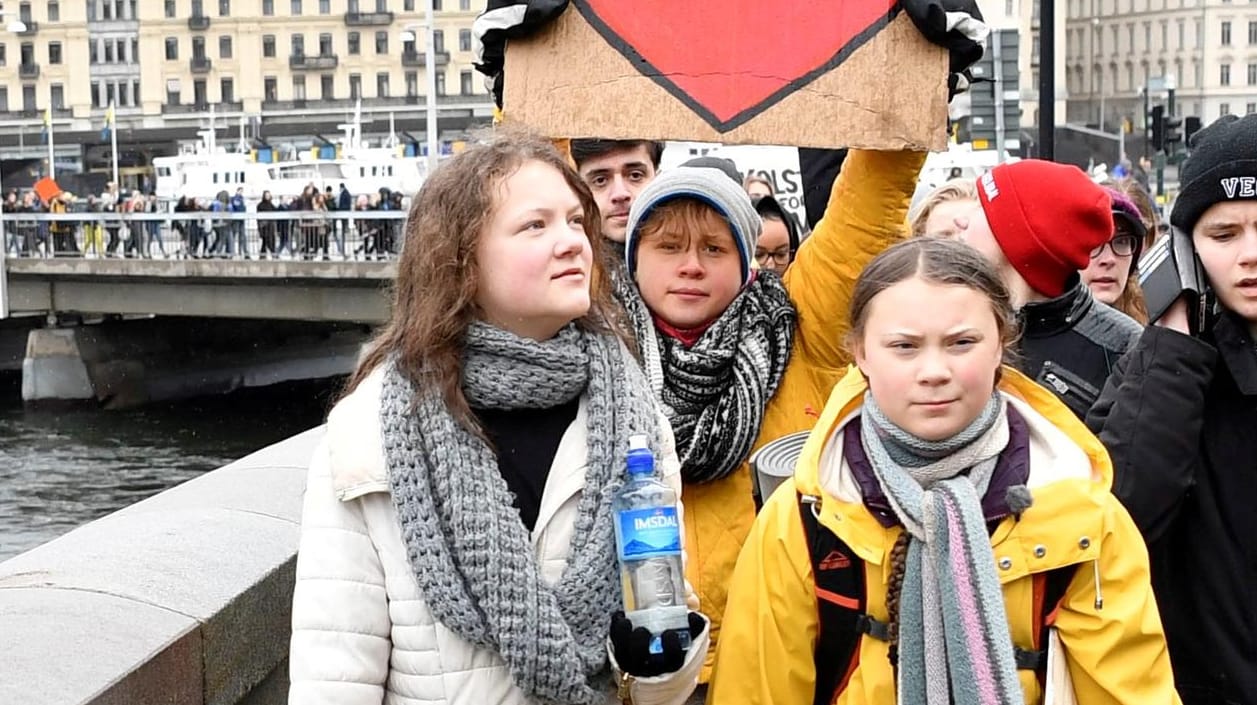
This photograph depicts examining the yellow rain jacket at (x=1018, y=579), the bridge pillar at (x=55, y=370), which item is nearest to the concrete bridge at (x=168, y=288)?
the bridge pillar at (x=55, y=370)

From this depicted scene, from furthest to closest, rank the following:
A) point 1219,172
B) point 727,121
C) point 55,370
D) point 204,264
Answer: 1. point 55,370
2. point 204,264
3. point 727,121
4. point 1219,172

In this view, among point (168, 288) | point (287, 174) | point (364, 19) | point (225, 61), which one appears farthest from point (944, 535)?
point (225, 61)

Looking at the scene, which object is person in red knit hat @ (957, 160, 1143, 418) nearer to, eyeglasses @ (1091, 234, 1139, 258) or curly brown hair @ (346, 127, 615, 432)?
curly brown hair @ (346, 127, 615, 432)

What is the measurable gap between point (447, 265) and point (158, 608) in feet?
3.81

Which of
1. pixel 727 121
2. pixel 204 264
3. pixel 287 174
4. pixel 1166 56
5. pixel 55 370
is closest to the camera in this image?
pixel 727 121

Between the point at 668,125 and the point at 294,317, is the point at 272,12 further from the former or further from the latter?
the point at 668,125

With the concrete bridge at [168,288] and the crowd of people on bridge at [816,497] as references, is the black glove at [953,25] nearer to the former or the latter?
the crowd of people on bridge at [816,497]

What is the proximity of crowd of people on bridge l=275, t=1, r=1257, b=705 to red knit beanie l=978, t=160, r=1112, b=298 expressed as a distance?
1.56ft

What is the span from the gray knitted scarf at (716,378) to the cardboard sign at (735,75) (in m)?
0.34

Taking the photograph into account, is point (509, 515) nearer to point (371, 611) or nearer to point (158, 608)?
point (371, 611)

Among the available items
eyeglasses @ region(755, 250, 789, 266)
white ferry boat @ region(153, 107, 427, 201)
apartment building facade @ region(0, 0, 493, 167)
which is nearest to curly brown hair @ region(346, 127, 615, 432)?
eyeglasses @ region(755, 250, 789, 266)

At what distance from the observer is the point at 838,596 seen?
8.71ft

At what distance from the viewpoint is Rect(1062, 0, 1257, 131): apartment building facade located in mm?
110125

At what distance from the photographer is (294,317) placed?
32156 mm
